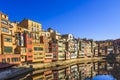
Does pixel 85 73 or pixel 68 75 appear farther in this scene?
pixel 85 73

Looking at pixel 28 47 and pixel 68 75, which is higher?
pixel 28 47

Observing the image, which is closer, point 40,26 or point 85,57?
point 40,26

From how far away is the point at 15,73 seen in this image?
49625 mm

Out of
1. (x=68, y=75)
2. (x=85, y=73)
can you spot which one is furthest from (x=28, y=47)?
(x=85, y=73)

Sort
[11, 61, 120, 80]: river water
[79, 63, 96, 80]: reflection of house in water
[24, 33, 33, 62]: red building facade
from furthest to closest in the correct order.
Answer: [24, 33, 33, 62]: red building facade, [79, 63, 96, 80]: reflection of house in water, [11, 61, 120, 80]: river water

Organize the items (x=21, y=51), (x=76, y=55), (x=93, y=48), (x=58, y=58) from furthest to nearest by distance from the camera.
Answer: (x=93, y=48), (x=76, y=55), (x=58, y=58), (x=21, y=51)

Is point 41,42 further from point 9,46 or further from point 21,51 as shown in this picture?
point 9,46

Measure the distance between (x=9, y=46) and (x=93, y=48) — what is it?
352ft

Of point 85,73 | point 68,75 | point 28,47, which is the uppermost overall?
point 28,47

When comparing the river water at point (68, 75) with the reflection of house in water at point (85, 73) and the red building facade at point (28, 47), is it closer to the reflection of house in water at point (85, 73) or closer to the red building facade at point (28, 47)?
the reflection of house in water at point (85, 73)

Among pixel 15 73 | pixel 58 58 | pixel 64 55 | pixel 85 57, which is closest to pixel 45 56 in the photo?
pixel 58 58

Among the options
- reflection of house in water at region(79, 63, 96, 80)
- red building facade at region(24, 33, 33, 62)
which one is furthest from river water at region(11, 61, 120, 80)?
red building facade at region(24, 33, 33, 62)

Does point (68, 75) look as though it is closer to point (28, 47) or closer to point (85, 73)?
point (85, 73)

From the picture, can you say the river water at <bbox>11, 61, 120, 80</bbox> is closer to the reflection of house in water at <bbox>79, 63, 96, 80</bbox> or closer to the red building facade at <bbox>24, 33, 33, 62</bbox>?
the reflection of house in water at <bbox>79, 63, 96, 80</bbox>
